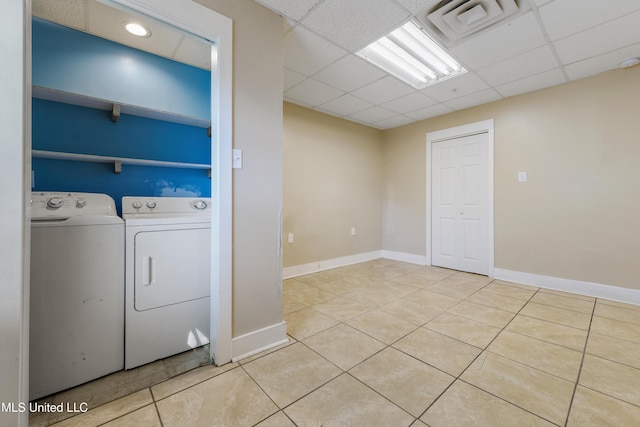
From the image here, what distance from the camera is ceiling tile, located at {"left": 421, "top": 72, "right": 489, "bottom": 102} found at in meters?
2.80

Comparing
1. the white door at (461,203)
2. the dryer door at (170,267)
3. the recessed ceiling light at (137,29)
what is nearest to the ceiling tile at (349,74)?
the recessed ceiling light at (137,29)

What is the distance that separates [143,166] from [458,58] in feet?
10.1

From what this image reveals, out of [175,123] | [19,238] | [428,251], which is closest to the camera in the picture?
[19,238]

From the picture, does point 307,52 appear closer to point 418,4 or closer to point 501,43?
point 418,4

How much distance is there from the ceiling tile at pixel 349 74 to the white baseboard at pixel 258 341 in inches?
95.5

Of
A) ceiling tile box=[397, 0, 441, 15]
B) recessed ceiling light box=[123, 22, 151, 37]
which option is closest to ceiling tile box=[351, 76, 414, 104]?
ceiling tile box=[397, 0, 441, 15]

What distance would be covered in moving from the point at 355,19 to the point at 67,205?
237 centimetres

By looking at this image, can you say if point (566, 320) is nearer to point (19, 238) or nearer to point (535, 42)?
point (535, 42)

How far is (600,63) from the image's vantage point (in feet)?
8.07

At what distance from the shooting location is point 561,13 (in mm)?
1827

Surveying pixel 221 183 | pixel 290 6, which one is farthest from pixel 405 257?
pixel 290 6

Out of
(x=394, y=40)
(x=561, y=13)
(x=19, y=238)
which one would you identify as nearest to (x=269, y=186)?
(x=19, y=238)

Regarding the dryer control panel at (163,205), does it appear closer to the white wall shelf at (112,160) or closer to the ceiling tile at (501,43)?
the white wall shelf at (112,160)

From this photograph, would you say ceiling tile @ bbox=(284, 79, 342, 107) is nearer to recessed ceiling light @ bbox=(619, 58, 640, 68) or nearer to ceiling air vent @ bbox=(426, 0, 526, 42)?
ceiling air vent @ bbox=(426, 0, 526, 42)
